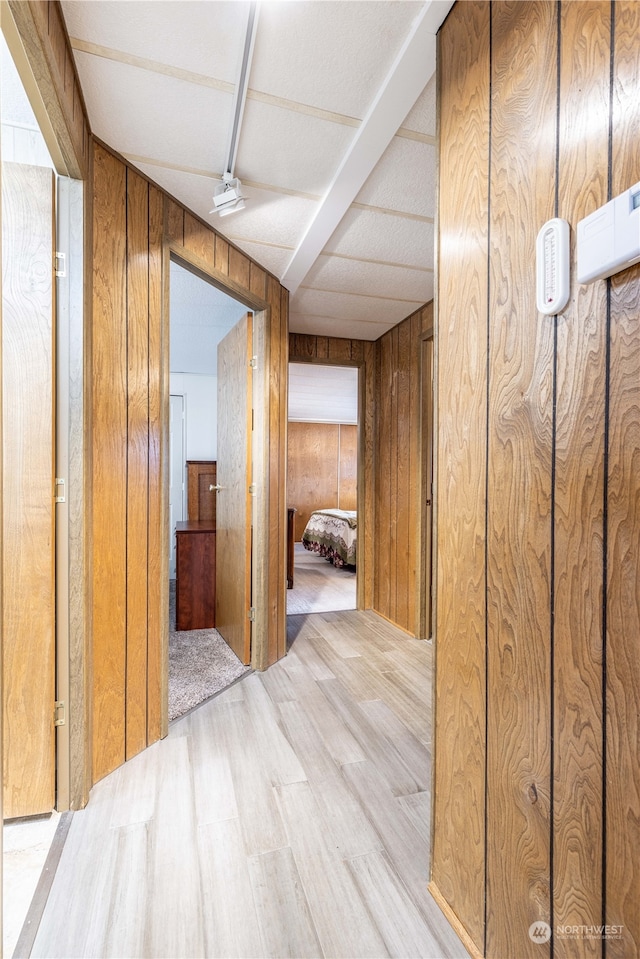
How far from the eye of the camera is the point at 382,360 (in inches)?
161

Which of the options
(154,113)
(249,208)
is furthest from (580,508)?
(249,208)

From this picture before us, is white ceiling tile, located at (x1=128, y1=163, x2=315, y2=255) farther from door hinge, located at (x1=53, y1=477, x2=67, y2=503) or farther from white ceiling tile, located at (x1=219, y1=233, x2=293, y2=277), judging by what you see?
door hinge, located at (x1=53, y1=477, x2=67, y2=503)

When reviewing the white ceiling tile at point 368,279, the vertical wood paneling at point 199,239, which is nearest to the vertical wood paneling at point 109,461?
the vertical wood paneling at point 199,239

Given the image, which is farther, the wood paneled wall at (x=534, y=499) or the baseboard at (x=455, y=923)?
the baseboard at (x=455, y=923)

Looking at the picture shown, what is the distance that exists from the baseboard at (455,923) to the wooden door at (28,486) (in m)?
1.32

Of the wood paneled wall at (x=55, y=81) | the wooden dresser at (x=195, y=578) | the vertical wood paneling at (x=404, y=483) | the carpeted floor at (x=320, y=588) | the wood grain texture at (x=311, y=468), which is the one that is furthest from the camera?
the wood grain texture at (x=311, y=468)

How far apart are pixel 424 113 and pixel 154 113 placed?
0.94 m

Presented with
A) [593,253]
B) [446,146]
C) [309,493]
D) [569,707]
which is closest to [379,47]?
[446,146]

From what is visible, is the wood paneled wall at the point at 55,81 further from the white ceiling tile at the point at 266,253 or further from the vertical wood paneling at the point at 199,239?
the white ceiling tile at the point at 266,253

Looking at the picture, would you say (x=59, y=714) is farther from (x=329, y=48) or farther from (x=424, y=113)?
(x=424, y=113)

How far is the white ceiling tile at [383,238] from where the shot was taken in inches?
88.0

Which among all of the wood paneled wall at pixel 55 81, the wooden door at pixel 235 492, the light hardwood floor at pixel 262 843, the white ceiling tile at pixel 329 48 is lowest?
the light hardwood floor at pixel 262 843

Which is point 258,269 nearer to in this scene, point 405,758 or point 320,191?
point 320,191

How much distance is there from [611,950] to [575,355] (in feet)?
3.35
